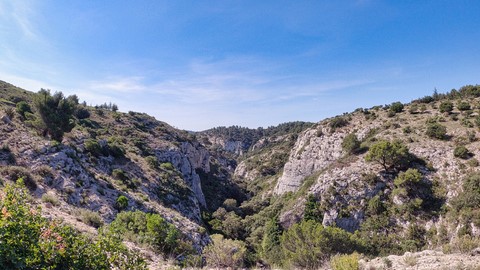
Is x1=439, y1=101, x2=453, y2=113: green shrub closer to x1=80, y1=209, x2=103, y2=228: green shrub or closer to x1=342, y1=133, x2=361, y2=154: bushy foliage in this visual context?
x1=342, y1=133, x2=361, y2=154: bushy foliage

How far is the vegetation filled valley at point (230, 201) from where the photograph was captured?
587 cm

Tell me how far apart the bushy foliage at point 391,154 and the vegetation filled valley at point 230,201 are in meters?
0.20

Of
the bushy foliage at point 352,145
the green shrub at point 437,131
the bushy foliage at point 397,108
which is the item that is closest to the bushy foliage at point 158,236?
the bushy foliage at point 352,145

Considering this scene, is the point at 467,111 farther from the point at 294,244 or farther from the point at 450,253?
the point at 450,253

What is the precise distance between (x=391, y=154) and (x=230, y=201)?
33.8 m

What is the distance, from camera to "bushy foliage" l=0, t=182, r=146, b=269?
12.9ft

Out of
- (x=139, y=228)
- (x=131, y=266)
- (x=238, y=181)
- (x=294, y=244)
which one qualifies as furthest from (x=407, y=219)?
(x=238, y=181)

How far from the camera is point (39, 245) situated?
4293 mm

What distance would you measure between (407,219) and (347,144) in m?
17.1

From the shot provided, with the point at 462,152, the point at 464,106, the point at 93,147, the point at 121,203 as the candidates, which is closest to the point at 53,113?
the point at 93,147

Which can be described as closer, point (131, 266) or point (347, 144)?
point (131, 266)

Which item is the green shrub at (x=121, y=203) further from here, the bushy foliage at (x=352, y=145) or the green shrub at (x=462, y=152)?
the green shrub at (x=462, y=152)

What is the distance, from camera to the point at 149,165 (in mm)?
37375

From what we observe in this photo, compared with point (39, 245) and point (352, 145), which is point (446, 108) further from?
point (39, 245)
